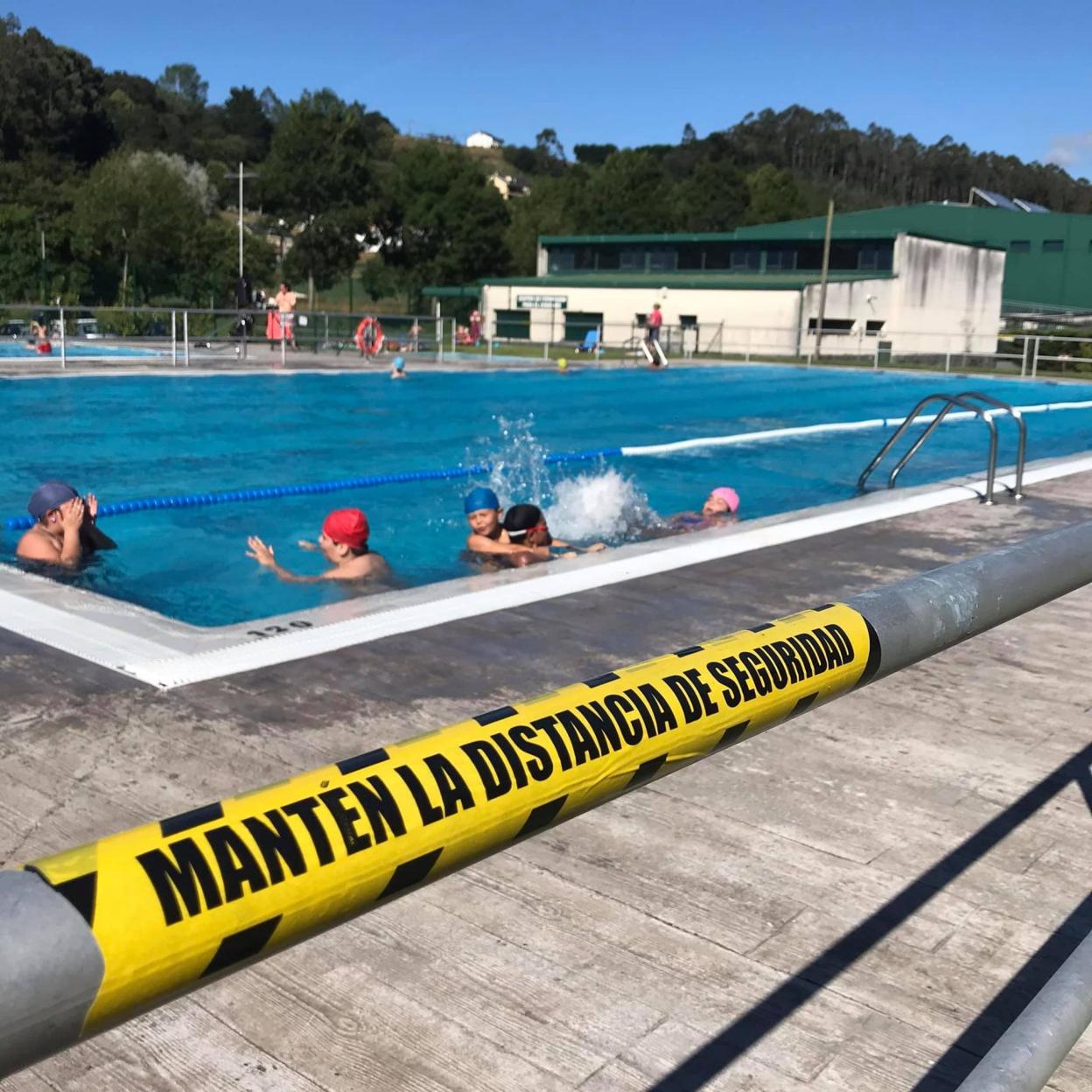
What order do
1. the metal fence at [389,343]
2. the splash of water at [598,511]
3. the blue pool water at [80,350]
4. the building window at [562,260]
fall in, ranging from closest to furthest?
the splash of water at [598,511] < the metal fence at [389,343] < the blue pool water at [80,350] < the building window at [562,260]

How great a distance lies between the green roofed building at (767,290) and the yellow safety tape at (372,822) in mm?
38458

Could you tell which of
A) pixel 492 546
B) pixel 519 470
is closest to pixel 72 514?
pixel 492 546

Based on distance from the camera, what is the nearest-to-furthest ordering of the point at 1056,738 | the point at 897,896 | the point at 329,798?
the point at 329,798
the point at 897,896
the point at 1056,738

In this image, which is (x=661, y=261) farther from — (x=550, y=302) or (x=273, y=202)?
(x=273, y=202)

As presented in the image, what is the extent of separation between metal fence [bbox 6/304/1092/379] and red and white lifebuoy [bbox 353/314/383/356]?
0.10ft

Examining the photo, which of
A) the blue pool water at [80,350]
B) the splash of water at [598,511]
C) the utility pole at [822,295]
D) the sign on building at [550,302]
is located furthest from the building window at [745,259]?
the splash of water at [598,511]

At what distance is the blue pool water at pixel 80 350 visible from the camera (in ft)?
88.5

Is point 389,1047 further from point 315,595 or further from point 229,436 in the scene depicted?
point 229,436

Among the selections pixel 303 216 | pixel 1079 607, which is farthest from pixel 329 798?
pixel 303 216

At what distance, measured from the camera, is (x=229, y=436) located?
16375 millimetres

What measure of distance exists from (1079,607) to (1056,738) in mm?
2059

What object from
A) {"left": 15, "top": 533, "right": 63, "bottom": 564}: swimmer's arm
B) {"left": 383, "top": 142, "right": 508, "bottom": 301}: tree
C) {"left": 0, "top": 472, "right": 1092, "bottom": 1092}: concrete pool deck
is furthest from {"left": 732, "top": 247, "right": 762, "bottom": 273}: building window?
{"left": 0, "top": 472, "right": 1092, "bottom": 1092}: concrete pool deck

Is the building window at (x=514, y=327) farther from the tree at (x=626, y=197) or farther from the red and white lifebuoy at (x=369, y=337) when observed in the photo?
the tree at (x=626, y=197)

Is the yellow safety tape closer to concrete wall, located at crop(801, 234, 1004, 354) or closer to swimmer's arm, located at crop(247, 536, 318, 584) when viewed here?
swimmer's arm, located at crop(247, 536, 318, 584)
